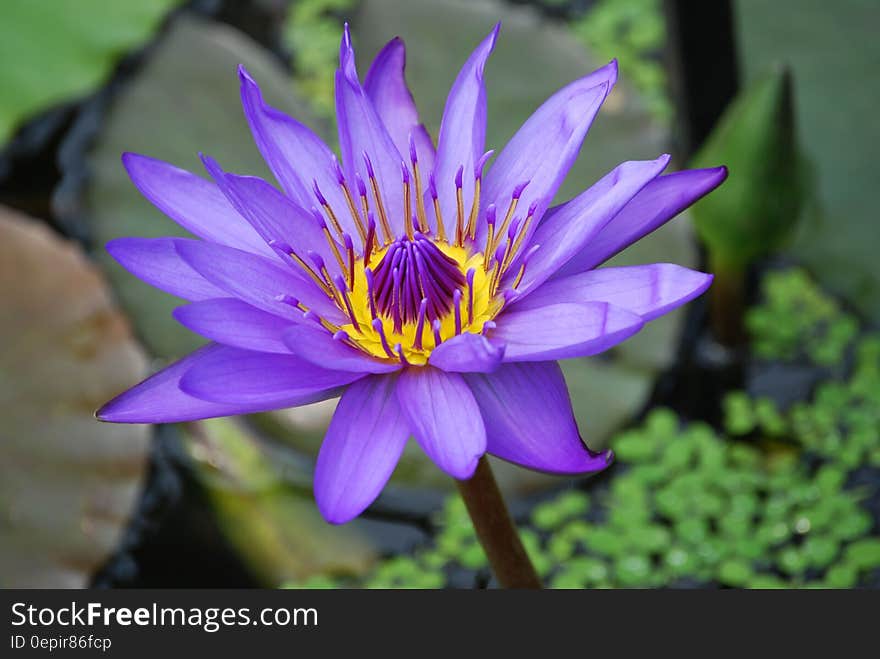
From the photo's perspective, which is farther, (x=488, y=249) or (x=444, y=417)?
(x=488, y=249)

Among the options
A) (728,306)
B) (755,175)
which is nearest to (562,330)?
(755,175)

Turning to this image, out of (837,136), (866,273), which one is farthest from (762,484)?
(837,136)

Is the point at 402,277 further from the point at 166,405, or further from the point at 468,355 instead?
the point at 166,405

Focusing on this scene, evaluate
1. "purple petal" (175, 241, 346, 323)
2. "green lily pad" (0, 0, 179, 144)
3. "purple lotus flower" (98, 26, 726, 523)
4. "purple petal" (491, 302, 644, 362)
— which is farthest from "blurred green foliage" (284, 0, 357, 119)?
"purple petal" (491, 302, 644, 362)

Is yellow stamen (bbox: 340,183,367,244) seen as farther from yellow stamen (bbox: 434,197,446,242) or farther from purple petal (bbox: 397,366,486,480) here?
purple petal (bbox: 397,366,486,480)

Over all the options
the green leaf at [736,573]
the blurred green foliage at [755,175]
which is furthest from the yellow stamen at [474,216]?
the green leaf at [736,573]

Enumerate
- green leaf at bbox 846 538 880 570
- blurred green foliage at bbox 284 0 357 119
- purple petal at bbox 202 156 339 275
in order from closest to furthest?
1. purple petal at bbox 202 156 339 275
2. green leaf at bbox 846 538 880 570
3. blurred green foliage at bbox 284 0 357 119
